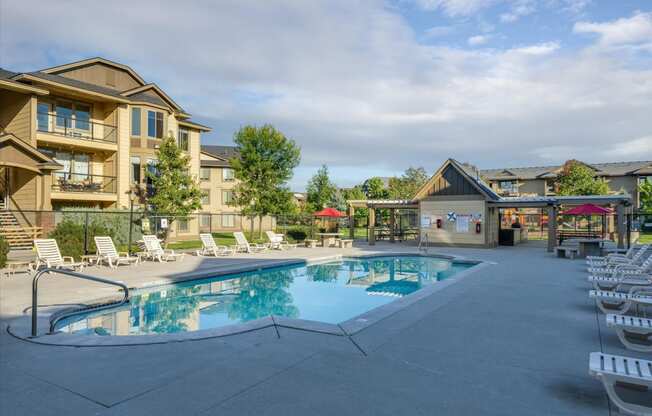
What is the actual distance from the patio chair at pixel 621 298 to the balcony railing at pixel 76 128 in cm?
2651

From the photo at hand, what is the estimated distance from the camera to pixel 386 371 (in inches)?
195

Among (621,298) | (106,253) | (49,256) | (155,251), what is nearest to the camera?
(621,298)

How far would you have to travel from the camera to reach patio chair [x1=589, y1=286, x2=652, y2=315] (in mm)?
7039

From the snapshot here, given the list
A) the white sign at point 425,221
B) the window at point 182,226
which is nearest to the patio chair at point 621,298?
the white sign at point 425,221

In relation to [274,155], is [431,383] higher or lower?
lower

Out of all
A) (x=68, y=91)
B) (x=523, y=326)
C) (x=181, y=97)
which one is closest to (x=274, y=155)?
(x=181, y=97)

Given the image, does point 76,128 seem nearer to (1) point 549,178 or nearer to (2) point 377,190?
(2) point 377,190

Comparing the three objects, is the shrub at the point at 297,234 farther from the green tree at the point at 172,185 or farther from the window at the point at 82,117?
the window at the point at 82,117

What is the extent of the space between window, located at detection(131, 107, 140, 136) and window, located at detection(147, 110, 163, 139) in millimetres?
617

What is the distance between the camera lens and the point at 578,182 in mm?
47375

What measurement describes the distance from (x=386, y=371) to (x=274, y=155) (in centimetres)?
2421

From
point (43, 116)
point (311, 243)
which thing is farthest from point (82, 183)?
point (311, 243)

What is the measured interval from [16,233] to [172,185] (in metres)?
7.94

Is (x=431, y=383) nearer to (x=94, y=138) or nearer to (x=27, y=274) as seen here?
(x=27, y=274)
